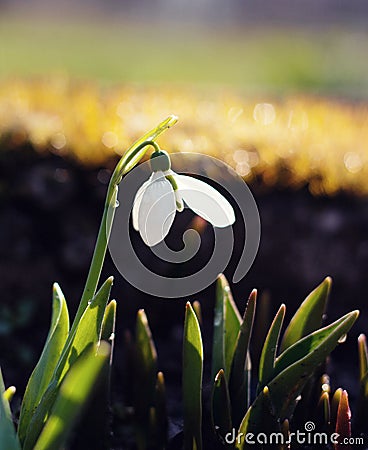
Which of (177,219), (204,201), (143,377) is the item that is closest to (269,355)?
(143,377)

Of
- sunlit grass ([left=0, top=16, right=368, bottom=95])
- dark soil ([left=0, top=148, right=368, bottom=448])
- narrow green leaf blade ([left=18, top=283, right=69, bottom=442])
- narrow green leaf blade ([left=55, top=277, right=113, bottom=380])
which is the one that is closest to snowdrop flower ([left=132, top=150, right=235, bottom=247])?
narrow green leaf blade ([left=55, top=277, right=113, bottom=380])

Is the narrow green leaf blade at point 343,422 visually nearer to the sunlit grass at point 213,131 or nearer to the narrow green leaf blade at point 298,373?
the narrow green leaf blade at point 298,373

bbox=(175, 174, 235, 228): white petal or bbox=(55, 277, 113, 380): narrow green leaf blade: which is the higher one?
bbox=(175, 174, 235, 228): white petal

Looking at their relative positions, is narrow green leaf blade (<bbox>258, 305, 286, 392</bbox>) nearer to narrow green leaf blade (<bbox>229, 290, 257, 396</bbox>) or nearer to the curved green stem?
narrow green leaf blade (<bbox>229, 290, 257, 396</bbox>)

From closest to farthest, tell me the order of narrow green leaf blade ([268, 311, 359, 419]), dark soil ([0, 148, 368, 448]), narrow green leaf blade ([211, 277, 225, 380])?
narrow green leaf blade ([268, 311, 359, 419]) < narrow green leaf blade ([211, 277, 225, 380]) < dark soil ([0, 148, 368, 448])

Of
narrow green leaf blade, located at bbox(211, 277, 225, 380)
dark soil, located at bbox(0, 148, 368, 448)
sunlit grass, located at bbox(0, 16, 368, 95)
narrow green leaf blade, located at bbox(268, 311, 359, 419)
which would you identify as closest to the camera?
narrow green leaf blade, located at bbox(268, 311, 359, 419)

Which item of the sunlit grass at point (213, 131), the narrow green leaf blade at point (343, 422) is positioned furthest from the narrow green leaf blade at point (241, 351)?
the sunlit grass at point (213, 131)
